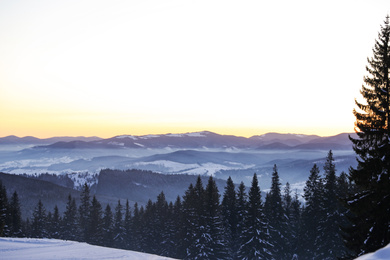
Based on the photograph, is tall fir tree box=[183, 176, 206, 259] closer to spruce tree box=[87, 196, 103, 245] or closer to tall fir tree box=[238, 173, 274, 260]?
tall fir tree box=[238, 173, 274, 260]

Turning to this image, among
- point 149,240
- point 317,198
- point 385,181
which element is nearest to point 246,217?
point 317,198

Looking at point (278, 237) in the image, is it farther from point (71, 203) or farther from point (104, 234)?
point (71, 203)

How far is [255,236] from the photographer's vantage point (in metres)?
46.0

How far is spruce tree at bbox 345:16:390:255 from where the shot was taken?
16.9m

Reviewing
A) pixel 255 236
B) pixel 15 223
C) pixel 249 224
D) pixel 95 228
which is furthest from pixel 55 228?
pixel 255 236

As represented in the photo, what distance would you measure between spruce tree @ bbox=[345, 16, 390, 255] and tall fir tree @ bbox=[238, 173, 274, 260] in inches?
1154

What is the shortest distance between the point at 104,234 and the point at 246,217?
38368 mm

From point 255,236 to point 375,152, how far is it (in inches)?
1263

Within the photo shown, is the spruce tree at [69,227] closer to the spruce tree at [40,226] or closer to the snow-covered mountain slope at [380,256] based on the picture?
the spruce tree at [40,226]

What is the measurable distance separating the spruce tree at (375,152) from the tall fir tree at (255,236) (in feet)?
96.2

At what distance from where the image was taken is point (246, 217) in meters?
47.8

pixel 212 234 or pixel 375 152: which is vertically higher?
pixel 375 152

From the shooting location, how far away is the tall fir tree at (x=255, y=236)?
45.6m

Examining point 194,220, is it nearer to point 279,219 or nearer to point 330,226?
point 279,219
